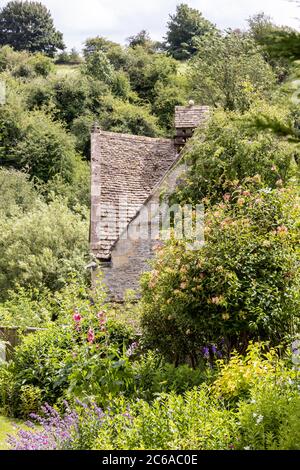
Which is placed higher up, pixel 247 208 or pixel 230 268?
pixel 247 208

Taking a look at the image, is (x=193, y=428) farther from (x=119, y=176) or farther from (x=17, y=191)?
(x=17, y=191)

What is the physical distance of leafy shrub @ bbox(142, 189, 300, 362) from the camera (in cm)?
927

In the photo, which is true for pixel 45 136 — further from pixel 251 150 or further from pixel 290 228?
pixel 290 228

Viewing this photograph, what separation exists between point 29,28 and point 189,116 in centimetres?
6253

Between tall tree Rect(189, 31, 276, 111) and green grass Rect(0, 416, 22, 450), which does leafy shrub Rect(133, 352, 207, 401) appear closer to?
green grass Rect(0, 416, 22, 450)

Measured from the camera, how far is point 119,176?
19406 mm

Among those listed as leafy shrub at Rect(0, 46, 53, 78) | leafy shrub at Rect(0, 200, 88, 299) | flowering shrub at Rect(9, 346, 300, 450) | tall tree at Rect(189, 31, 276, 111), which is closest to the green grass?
flowering shrub at Rect(9, 346, 300, 450)

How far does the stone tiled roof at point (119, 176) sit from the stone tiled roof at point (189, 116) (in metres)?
1.09

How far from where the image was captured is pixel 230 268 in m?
9.38

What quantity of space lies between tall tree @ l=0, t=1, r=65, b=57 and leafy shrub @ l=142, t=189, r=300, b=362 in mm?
69650

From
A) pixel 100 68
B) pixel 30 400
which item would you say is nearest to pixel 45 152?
pixel 100 68

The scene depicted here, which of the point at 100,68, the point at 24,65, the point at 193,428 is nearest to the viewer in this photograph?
the point at 193,428
